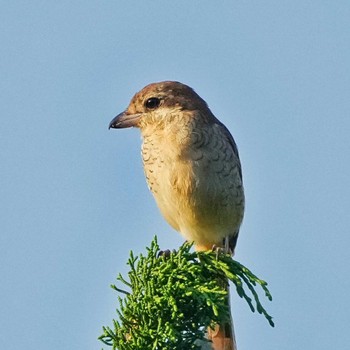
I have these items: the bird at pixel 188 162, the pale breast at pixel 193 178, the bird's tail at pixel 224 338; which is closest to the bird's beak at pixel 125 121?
the bird at pixel 188 162

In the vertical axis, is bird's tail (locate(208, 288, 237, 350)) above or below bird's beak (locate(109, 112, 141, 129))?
below

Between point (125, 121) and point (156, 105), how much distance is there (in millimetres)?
237

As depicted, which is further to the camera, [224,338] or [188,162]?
[188,162]

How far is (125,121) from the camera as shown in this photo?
5.88 meters

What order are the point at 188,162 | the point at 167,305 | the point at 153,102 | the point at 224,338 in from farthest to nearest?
the point at 153,102 → the point at 188,162 → the point at 224,338 → the point at 167,305

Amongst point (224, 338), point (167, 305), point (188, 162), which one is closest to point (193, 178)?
point (188, 162)

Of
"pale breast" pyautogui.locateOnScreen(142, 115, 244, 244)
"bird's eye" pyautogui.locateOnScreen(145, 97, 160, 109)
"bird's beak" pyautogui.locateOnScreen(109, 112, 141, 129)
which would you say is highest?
"bird's eye" pyautogui.locateOnScreen(145, 97, 160, 109)

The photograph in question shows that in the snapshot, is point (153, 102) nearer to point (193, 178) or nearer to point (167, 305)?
point (193, 178)

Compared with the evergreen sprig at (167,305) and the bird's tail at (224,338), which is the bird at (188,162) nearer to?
the bird's tail at (224,338)

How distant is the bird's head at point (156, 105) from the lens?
5816 mm

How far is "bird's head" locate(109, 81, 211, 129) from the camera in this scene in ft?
19.1

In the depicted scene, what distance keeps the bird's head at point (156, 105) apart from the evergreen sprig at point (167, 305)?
6.85 ft

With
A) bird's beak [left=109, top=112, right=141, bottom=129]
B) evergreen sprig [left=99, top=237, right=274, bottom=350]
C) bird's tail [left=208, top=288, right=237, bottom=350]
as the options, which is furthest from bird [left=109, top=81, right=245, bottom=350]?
evergreen sprig [left=99, top=237, right=274, bottom=350]

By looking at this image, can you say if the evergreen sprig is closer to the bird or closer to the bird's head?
the bird
